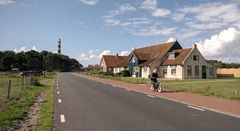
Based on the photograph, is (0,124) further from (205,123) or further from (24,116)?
(205,123)

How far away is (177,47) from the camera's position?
2544 inches

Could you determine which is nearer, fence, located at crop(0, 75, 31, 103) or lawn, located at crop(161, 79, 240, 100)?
fence, located at crop(0, 75, 31, 103)

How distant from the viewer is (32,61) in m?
144

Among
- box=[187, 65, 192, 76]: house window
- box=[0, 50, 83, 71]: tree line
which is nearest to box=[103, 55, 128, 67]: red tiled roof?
box=[187, 65, 192, 76]: house window

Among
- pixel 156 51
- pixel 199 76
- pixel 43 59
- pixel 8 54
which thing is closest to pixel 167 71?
pixel 199 76

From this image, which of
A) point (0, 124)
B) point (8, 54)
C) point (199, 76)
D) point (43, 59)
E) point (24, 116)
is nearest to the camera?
point (0, 124)

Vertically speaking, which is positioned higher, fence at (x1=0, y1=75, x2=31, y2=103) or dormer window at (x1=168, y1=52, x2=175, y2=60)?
dormer window at (x1=168, y1=52, x2=175, y2=60)

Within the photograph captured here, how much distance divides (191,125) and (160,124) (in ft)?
3.06

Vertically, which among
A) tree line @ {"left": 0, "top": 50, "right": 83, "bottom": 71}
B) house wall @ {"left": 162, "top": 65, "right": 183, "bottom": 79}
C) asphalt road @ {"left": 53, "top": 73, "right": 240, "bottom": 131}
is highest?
tree line @ {"left": 0, "top": 50, "right": 83, "bottom": 71}

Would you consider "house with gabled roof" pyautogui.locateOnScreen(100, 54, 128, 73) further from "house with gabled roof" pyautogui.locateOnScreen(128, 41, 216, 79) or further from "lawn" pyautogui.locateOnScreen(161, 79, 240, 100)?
"lawn" pyautogui.locateOnScreen(161, 79, 240, 100)

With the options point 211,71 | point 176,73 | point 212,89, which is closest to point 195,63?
point 176,73

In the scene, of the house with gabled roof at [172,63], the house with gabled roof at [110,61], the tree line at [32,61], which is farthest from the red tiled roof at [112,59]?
the tree line at [32,61]

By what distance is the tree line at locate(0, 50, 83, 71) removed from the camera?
132 meters

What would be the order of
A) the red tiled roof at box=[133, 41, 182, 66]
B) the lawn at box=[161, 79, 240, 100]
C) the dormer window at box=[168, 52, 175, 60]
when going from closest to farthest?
the lawn at box=[161, 79, 240, 100] < the dormer window at box=[168, 52, 175, 60] < the red tiled roof at box=[133, 41, 182, 66]
